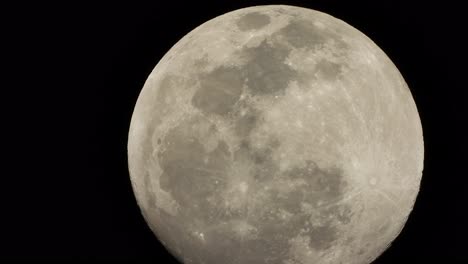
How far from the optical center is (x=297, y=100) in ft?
16.4

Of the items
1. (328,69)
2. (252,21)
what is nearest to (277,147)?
(328,69)

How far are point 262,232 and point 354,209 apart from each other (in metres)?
0.69

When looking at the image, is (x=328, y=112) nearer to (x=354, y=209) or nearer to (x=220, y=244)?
(x=354, y=209)

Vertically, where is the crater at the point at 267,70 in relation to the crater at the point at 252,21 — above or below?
below

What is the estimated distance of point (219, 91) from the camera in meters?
5.11

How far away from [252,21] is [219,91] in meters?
0.73

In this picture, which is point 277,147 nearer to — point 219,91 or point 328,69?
point 219,91

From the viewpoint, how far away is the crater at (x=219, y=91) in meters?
5.04

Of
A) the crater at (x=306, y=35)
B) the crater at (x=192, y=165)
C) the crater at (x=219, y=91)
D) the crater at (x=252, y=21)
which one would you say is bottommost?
the crater at (x=192, y=165)

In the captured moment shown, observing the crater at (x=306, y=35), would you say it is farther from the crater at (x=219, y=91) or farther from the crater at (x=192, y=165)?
the crater at (x=192, y=165)

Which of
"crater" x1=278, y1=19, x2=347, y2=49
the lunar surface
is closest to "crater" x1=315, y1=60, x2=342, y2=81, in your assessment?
the lunar surface

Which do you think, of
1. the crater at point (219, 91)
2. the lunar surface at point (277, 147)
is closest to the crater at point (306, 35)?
the lunar surface at point (277, 147)

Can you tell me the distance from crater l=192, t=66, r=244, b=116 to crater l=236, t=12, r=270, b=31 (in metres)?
0.45

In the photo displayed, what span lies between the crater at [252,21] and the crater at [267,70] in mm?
254
